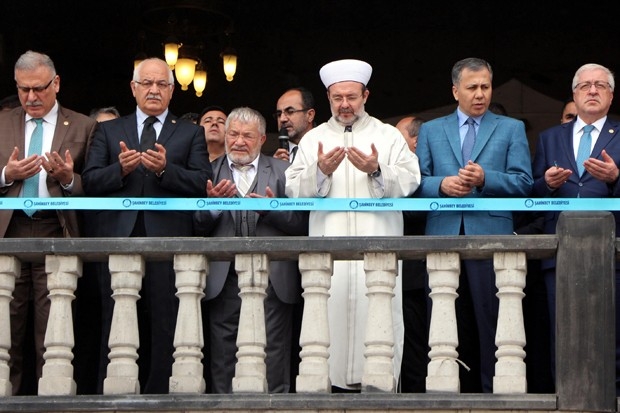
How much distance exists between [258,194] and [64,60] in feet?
18.0

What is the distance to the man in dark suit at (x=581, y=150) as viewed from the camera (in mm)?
10516

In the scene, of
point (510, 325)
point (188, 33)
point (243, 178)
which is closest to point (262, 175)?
point (243, 178)

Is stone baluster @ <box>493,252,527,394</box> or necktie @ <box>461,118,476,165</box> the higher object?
necktie @ <box>461,118,476,165</box>

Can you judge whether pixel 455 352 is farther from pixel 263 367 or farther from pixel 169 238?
pixel 169 238

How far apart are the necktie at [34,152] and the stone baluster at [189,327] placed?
123cm

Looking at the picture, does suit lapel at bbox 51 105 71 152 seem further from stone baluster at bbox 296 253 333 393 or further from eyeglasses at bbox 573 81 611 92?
eyeglasses at bbox 573 81 611 92

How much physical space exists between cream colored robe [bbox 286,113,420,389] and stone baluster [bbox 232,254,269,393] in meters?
0.64

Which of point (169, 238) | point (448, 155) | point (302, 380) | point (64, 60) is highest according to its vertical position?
point (64, 60)

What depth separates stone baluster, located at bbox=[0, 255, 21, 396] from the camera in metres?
9.88

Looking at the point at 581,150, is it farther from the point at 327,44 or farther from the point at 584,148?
the point at 327,44

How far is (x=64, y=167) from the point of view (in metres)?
10.4

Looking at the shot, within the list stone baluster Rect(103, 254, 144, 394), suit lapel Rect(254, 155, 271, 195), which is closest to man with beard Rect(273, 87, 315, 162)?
suit lapel Rect(254, 155, 271, 195)

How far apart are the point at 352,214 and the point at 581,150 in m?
1.47

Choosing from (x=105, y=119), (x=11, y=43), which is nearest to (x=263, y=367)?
(x=105, y=119)
